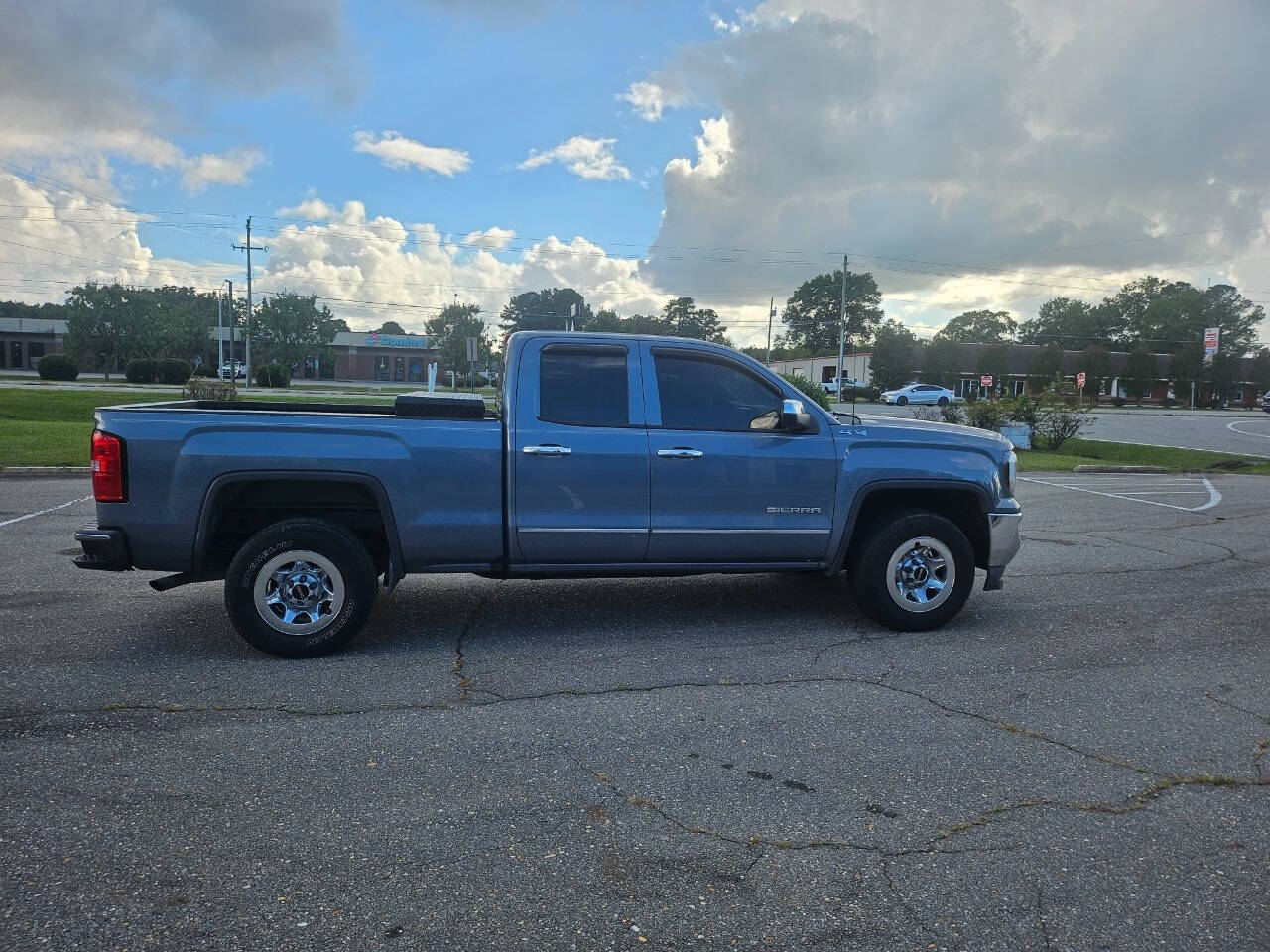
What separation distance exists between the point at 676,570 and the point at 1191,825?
10.1 ft

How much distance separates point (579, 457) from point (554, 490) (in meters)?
0.26

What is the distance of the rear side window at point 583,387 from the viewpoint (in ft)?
18.2

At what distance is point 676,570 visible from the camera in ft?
18.7

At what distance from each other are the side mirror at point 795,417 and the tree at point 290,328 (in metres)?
55.3

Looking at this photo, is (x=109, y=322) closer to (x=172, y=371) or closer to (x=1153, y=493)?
(x=172, y=371)

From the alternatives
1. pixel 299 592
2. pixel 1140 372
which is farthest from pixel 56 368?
pixel 1140 372

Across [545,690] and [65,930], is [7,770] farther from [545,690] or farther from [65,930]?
[545,690]

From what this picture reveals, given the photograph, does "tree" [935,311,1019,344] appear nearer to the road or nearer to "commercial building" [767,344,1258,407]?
"commercial building" [767,344,1258,407]

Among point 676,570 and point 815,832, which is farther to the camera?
point 676,570

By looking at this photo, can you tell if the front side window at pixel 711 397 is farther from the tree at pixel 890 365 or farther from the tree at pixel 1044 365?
the tree at pixel 1044 365

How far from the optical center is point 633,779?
3.68 meters

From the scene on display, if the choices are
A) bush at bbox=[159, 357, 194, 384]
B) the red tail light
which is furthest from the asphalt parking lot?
bush at bbox=[159, 357, 194, 384]

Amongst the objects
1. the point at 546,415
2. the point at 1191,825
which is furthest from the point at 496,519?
the point at 1191,825

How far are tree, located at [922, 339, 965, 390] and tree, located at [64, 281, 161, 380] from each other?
56.5 metres
